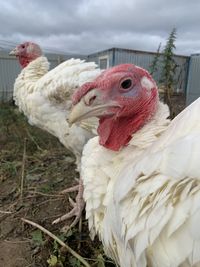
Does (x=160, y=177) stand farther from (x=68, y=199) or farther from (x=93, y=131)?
(x=68, y=199)

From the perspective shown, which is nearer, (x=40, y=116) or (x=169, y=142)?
(x=169, y=142)

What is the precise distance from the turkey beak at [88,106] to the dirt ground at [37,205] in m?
1.63

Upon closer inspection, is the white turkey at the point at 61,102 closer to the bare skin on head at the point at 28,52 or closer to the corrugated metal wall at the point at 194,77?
the bare skin on head at the point at 28,52

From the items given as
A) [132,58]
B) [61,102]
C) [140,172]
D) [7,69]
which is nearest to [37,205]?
[61,102]

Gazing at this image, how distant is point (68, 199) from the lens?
4062 mm

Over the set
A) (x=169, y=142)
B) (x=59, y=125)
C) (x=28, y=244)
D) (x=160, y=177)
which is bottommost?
(x=28, y=244)

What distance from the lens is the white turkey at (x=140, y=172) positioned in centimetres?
137

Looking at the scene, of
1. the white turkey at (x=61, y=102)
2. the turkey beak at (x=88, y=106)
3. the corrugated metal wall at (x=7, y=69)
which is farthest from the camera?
the corrugated metal wall at (x=7, y=69)

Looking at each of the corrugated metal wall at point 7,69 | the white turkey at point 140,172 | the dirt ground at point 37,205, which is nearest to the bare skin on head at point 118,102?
the white turkey at point 140,172

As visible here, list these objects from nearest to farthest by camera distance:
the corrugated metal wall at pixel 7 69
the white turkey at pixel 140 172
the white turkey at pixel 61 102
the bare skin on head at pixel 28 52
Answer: the white turkey at pixel 140 172 < the white turkey at pixel 61 102 < the bare skin on head at pixel 28 52 < the corrugated metal wall at pixel 7 69

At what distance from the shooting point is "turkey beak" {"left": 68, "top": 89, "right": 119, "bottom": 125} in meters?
1.86

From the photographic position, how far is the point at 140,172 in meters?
1.57

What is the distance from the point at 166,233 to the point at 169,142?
459 millimetres

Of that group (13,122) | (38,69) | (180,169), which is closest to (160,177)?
(180,169)
